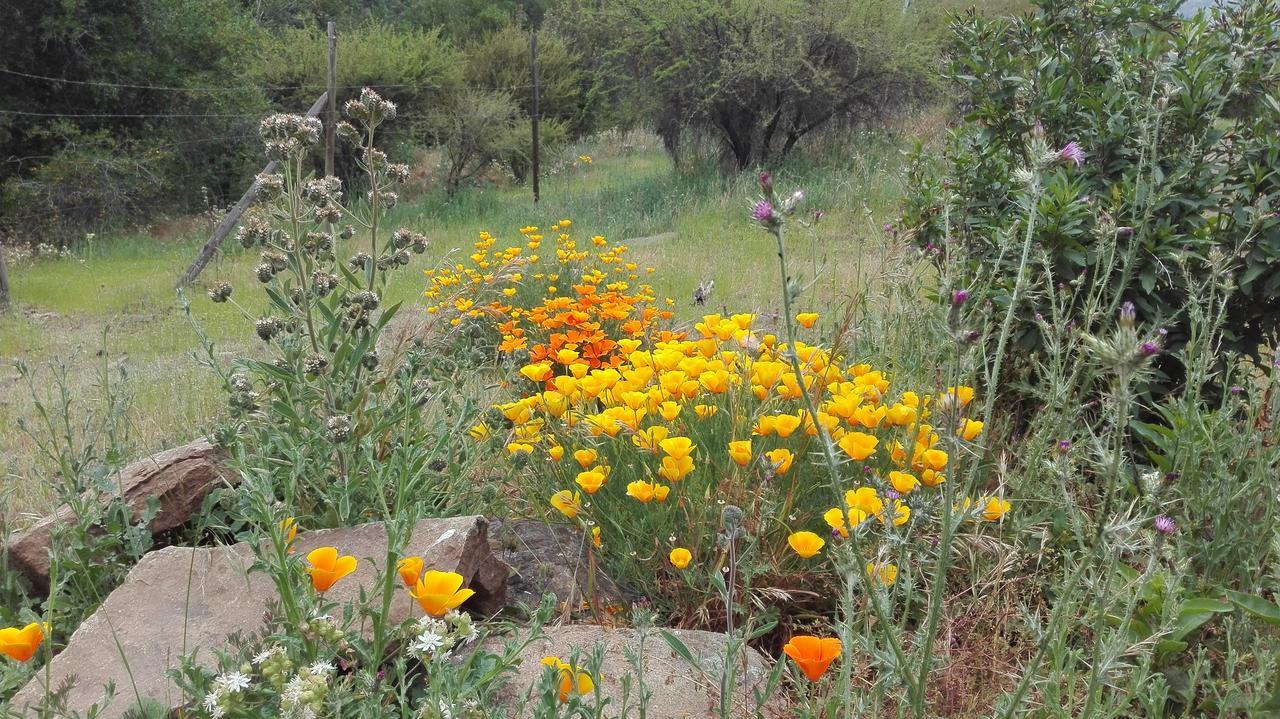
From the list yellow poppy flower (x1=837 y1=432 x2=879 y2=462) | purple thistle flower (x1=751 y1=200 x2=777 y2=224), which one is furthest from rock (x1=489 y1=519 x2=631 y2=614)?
purple thistle flower (x1=751 y1=200 x2=777 y2=224)

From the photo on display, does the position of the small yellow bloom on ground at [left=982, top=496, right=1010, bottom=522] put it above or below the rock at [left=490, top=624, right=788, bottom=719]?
above

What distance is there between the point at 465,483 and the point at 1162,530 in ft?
6.25

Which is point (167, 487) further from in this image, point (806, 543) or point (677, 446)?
point (806, 543)

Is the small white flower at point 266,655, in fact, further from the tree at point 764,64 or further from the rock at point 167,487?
the tree at point 764,64

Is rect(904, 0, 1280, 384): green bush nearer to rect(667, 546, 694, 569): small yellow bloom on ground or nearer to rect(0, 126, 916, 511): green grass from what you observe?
rect(0, 126, 916, 511): green grass

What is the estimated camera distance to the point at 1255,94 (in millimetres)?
3131

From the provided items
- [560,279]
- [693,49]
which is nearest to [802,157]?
[693,49]

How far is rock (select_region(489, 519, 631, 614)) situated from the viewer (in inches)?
89.7

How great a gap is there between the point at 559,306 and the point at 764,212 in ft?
11.1

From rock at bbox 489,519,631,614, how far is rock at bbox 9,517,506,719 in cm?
17

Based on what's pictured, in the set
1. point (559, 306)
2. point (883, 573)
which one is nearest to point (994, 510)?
point (883, 573)

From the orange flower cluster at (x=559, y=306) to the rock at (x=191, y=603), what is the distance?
754 millimetres

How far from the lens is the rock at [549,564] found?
2277 mm

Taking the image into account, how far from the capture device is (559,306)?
179 inches
